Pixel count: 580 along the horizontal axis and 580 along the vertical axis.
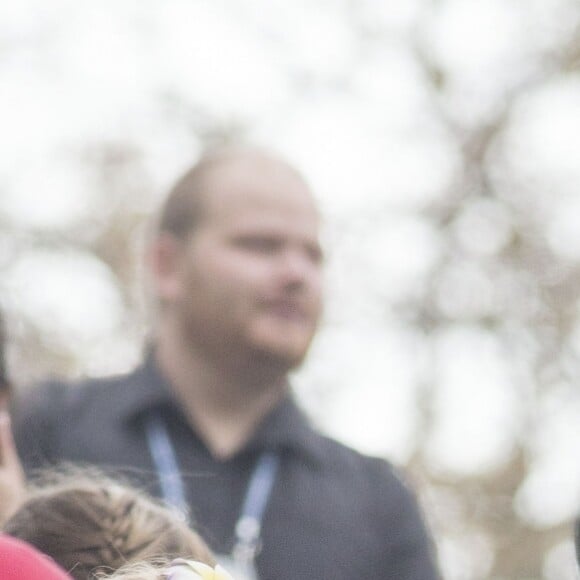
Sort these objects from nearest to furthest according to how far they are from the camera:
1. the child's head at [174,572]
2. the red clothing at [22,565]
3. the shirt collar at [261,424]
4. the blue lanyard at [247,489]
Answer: the red clothing at [22,565] < the child's head at [174,572] < the blue lanyard at [247,489] < the shirt collar at [261,424]

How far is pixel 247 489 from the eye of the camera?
2148 mm

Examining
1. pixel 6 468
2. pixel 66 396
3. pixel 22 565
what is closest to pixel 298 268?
pixel 66 396

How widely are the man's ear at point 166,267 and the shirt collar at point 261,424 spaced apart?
189 mm

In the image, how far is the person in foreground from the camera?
2.10m

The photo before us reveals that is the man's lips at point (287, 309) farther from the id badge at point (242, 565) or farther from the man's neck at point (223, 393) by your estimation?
the id badge at point (242, 565)

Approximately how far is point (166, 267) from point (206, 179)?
0.21 m

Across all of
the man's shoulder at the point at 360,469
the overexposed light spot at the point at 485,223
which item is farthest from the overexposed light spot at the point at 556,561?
the man's shoulder at the point at 360,469

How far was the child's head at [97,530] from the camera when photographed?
1.38 metres

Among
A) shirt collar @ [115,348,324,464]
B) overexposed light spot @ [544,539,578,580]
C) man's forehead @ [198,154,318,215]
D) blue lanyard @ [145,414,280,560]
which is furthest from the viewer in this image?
overexposed light spot @ [544,539,578,580]

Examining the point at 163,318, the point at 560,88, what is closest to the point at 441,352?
the point at 560,88

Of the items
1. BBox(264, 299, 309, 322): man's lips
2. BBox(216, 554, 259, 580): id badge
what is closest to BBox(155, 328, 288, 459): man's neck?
BBox(264, 299, 309, 322): man's lips

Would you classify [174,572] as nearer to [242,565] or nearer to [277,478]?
[242,565]

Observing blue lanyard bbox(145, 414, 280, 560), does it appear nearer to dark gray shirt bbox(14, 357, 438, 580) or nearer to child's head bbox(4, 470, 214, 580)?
dark gray shirt bbox(14, 357, 438, 580)

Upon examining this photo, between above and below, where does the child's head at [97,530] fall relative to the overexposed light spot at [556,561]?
above
